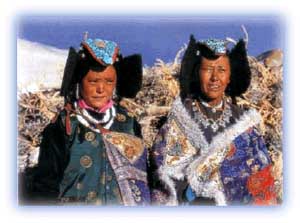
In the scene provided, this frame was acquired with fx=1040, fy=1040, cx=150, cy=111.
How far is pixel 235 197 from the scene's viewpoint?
429cm

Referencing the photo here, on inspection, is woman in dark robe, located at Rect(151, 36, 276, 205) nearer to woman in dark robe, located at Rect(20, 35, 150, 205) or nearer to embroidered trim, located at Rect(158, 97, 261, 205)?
embroidered trim, located at Rect(158, 97, 261, 205)

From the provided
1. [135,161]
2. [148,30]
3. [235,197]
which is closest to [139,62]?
[148,30]

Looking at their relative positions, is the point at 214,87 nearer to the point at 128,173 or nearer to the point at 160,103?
the point at 160,103

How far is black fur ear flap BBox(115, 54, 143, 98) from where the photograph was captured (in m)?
4.24

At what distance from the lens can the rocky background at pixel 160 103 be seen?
13.9 ft

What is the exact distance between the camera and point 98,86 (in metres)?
4.25

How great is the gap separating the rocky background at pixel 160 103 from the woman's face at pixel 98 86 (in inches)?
3.5

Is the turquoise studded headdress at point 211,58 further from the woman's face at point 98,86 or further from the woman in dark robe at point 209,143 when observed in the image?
the woman's face at point 98,86

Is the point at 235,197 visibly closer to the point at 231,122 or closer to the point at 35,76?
the point at 231,122

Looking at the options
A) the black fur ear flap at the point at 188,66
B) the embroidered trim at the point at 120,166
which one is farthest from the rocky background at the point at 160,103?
the embroidered trim at the point at 120,166

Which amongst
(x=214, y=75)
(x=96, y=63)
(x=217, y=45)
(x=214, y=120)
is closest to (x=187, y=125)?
(x=214, y=120)

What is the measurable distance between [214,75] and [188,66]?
114mm
